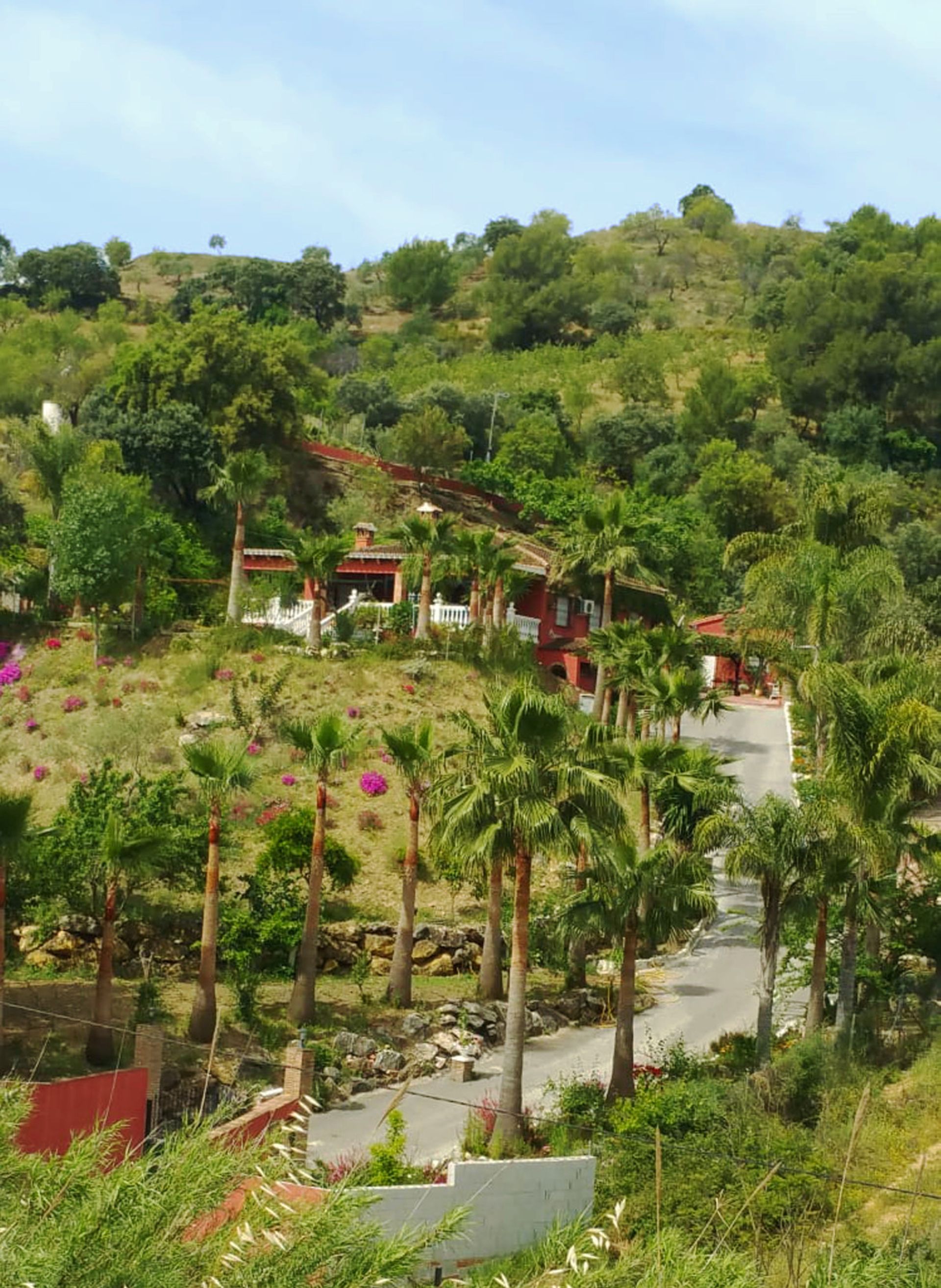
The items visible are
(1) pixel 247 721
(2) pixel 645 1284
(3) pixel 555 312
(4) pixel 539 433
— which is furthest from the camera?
(3) pixel 555 312

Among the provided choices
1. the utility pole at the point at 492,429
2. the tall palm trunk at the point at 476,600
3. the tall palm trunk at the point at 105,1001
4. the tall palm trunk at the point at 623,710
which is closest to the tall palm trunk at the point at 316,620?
the tall palm trunk at the point at 476,600

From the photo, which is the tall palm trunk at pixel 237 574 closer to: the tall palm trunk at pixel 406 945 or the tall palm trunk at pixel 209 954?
the tall palm trunk at pixel 406 945

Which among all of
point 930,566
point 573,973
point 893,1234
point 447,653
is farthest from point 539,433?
point 893,1234

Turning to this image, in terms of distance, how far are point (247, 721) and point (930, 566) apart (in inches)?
1480

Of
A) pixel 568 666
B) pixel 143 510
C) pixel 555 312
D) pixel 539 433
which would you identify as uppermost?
pixel 555 312

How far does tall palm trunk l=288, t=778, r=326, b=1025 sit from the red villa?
59.6 ft

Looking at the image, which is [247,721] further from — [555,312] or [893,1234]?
[555,312]

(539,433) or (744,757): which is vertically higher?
(539,433)

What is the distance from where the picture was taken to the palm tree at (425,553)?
146 feet

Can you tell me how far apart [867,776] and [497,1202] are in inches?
420

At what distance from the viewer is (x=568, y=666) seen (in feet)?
168

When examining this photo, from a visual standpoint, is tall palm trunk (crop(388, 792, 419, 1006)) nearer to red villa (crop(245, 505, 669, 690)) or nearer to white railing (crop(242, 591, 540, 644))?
white railing (crop(242, 591, 540, 644))

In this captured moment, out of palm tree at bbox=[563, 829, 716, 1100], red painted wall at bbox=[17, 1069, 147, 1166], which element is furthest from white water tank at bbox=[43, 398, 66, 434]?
red painted wall at bbox=[17, 1069, 147, 1166]

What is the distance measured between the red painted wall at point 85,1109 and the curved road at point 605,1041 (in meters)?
2.80
